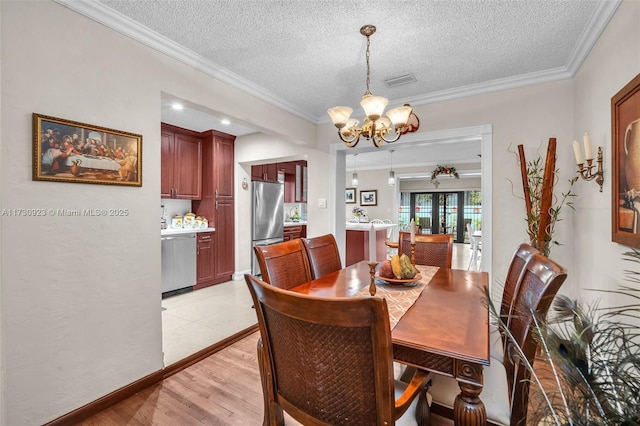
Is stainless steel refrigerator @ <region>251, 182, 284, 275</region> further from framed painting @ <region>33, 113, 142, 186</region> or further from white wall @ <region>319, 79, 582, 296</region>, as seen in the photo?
white wall @ <region>319, 79, 582, 296</region>

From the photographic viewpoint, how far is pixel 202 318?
3178 millimetres

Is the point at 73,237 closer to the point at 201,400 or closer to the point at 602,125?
the point at 201,400

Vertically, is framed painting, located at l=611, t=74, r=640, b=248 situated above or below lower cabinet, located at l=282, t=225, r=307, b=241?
above

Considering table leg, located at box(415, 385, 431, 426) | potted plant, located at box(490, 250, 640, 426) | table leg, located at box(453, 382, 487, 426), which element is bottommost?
table leg, located at box(415, 385, 431, 426)

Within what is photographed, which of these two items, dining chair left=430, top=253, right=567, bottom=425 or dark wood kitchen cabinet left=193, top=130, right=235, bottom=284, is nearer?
dining chair left=430, top=253, right=567, bottom=425

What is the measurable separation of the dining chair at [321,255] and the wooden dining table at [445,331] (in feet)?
1.09

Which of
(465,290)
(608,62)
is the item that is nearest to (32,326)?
(465,290)

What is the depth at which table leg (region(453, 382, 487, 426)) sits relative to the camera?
0.95 metres

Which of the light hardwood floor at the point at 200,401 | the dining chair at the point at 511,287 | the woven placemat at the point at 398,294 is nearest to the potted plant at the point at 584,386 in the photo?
the woven placemat at the point at 398,294

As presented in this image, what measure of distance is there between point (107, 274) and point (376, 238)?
4746mm

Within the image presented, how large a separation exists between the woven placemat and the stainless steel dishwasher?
122 inches

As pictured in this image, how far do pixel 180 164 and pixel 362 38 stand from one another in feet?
10.8

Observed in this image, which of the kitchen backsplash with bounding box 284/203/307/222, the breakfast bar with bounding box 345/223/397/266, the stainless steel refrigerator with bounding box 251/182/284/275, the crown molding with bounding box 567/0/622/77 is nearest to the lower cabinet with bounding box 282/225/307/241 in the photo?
the stainless steel refrigerator with bounding box 251/182/284/275

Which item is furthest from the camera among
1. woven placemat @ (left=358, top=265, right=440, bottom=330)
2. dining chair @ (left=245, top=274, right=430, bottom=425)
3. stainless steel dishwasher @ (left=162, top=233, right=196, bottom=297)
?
stainless steel dishwasher @ (left=162, top=233, right=196, bottom=297)
